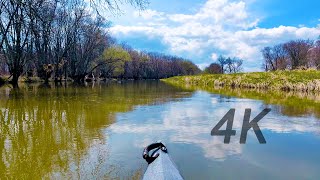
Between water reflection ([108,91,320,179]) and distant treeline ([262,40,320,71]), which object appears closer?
water reflection ([108,91,320,179])

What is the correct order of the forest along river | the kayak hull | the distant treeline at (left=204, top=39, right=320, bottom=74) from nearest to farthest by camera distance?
the kayak hull, the forest along river, the distant treeline at (left=204, top=39, right=320, bottom=74)

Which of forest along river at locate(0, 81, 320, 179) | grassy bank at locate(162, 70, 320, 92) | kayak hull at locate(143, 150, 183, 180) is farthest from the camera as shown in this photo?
grassy bank at locate(162, 70, 320, 92)

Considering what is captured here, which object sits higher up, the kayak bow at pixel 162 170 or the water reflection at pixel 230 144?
the kayak bow at pixel 162 170

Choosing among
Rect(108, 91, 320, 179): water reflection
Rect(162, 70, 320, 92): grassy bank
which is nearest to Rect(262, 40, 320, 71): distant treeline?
Rect(162, 70, 320, 92): grassy bank

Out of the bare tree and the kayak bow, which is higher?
the bare tree

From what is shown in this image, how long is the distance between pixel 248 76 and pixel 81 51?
2904 centimetres

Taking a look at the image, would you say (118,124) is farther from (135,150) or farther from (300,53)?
(300,53)

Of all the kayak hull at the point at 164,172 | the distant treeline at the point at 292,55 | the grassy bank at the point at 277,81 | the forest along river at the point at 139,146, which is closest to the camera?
the kayak hull at the point at 164,172

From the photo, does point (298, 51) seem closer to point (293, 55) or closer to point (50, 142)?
point (293, 55)

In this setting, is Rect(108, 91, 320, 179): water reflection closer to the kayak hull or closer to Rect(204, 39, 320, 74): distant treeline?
the kayak hull

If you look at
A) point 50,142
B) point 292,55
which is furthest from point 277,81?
point 292,55

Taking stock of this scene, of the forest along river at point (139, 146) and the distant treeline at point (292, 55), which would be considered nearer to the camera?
the forest along river at point (139, 146)

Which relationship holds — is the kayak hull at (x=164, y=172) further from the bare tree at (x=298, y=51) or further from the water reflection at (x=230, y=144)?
the bare tree at (x=298, y=51)

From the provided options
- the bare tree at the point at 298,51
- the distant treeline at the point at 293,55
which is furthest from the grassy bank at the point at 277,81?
the bare tree at the point at 298,51
